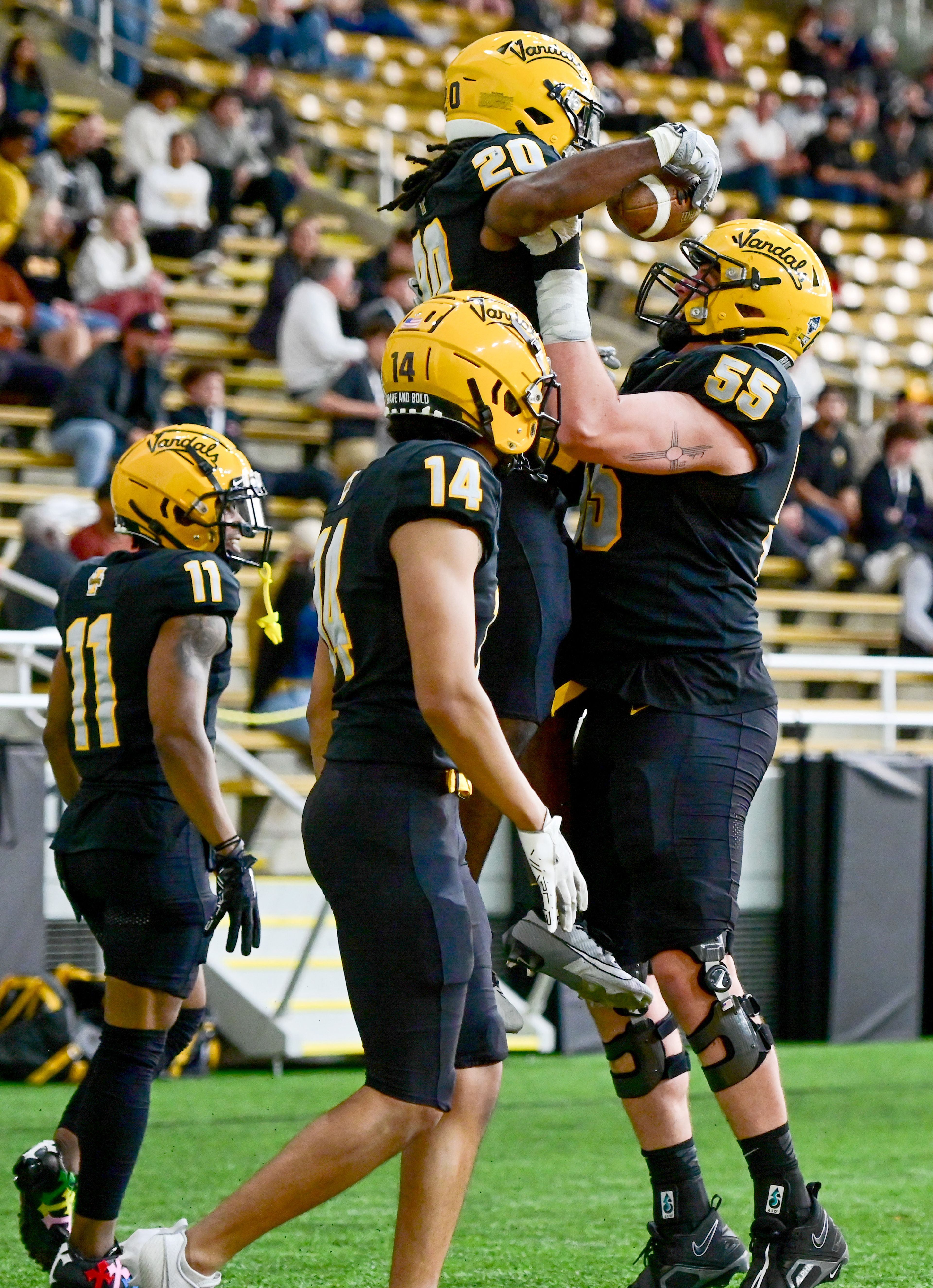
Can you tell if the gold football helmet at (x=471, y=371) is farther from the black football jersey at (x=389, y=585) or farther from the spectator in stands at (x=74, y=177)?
the spectator in stands at (x=74, y=177)

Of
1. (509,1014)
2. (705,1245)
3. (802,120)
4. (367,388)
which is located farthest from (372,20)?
(705,1245)

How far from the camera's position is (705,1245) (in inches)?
145

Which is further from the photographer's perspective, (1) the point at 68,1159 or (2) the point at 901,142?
(2) the point at 901,142

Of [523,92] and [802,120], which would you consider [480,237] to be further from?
[802,120]

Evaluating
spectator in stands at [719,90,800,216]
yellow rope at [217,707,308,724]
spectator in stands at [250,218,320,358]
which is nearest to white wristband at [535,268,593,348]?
yellow rope at [217,707,308,724]

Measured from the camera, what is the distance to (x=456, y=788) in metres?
3.06

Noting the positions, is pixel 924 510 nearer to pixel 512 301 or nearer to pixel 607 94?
pixel 607 94

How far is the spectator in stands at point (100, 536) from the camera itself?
7.36 meters

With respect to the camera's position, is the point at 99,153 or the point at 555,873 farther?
the point at 99,153

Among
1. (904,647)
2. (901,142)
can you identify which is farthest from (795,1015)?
(901,142)

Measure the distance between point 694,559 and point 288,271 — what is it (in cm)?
779

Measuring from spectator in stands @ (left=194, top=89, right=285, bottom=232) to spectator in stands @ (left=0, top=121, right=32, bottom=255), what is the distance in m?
1.60

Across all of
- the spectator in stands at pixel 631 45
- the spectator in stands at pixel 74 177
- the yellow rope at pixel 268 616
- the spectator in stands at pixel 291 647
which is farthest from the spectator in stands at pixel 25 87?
the yellow rope at pixel 268 616

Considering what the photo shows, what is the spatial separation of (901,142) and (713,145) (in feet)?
46.7
